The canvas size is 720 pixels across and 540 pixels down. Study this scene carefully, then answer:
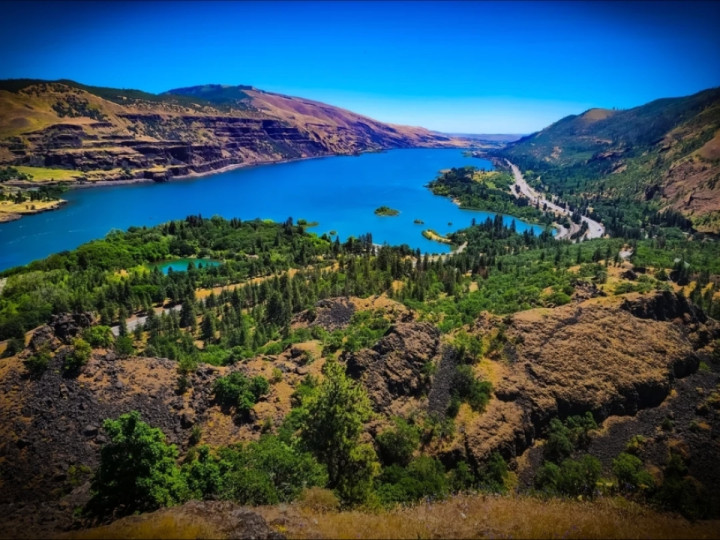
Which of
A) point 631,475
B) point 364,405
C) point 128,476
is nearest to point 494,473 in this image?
point 631,475

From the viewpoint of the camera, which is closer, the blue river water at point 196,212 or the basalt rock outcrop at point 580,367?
the basalt rock outcrop at point 580,367

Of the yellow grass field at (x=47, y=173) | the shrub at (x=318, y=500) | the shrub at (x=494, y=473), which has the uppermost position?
the yellow grass field at (x=47, y=173)

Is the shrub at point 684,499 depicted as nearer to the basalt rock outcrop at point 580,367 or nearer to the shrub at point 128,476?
the basalt rock outcrop at point 580,367

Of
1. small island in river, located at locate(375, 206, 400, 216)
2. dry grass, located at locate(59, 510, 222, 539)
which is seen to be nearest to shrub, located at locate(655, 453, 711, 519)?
dry grass, located at locate(59, 510, 222, 539)

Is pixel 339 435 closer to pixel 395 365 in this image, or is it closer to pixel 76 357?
pixel 395 365

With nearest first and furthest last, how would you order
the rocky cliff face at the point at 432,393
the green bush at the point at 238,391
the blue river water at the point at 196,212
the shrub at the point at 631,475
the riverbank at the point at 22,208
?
1. the rocky cliff face at the point at 432,393
2. the shrub at the point at 631,475
3. the green bush at the point at 238,391
4. the blue river water at the point at 196,212
5. the riverbank at the point at 22,208

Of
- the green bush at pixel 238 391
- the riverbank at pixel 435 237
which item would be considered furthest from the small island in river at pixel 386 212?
the green bush at pixel 238 391

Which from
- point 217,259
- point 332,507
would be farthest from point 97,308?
point 332,507

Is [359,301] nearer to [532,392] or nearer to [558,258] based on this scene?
[532,392]
